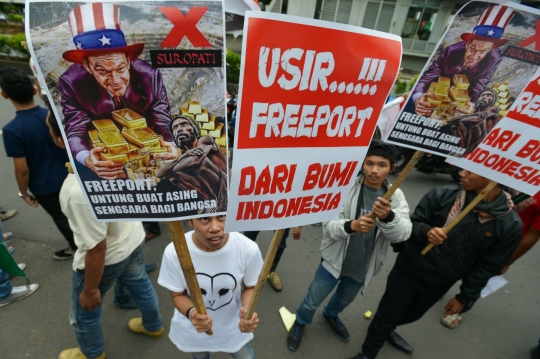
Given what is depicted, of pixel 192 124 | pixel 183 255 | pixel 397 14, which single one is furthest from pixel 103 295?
pixel 397 14

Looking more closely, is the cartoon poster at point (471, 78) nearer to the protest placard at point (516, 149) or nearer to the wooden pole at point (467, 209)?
the protest placard at point (516, 149)

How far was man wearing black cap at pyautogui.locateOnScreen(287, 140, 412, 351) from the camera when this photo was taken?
1872 mm

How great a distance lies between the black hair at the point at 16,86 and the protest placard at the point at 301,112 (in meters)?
2.47

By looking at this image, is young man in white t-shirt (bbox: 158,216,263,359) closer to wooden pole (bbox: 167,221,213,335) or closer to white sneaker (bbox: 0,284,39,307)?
wooden pole (bbox: 167,221,213,335)

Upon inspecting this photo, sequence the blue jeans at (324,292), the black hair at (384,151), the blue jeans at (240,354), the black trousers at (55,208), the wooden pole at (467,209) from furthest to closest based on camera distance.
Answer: the black trousers at (55,208), the blue jeans at (324,292), the black hair at (384,151), the blue jeans at (240,354), the wooden pole at (467,209)

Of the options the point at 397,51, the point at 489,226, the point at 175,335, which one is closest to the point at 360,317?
the point at 489,226

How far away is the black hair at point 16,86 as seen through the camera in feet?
7.65

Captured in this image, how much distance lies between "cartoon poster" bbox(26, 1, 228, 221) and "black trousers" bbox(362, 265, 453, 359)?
178cm

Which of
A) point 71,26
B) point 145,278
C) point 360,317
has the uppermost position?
point 71,26

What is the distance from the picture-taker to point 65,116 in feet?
2.60

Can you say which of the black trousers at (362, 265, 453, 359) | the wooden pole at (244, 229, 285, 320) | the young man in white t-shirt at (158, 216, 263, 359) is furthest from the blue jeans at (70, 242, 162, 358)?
the black trousers at (362, 265, 453, 359)

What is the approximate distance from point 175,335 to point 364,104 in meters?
1.62

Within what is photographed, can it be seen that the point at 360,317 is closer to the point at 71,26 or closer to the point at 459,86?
the point at 459,86

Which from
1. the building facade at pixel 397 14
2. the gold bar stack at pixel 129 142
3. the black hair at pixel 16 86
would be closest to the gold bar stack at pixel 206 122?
the gold bar stack at pixel 129 142
